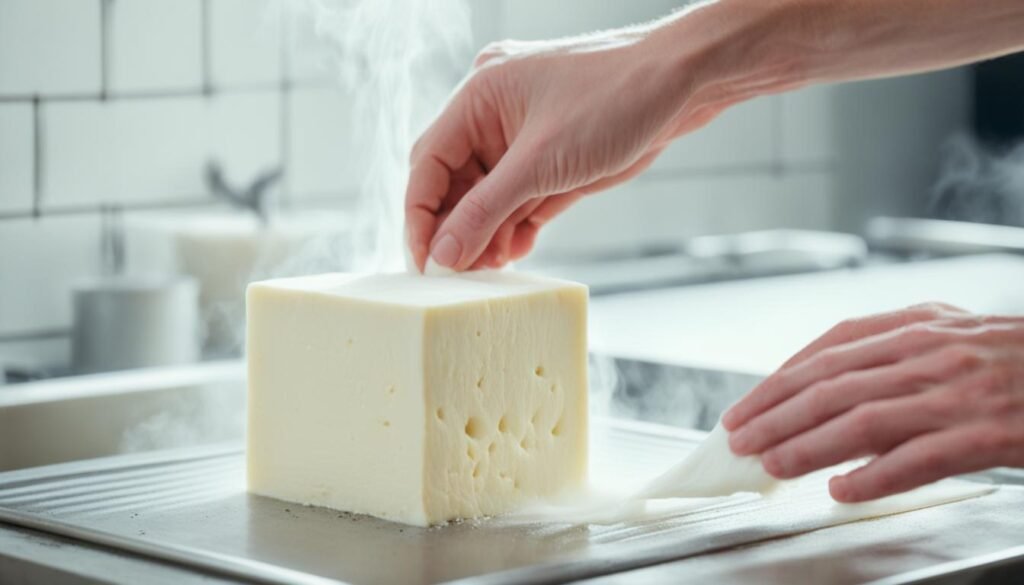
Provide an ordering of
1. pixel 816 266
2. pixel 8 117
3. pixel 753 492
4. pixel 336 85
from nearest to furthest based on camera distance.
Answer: pixel 753 492 < pixel 8 117 < pixel 336 85 < pixel 816 266

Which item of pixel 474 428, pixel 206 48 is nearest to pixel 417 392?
pixel 474 428

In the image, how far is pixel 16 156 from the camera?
1866 millimetres

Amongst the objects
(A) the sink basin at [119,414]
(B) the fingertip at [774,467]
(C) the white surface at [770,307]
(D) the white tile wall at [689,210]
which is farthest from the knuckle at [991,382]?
(D) the white tile wall at [689,210]

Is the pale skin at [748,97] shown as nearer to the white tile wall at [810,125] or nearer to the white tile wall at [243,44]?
the white tile wall at [243,44]

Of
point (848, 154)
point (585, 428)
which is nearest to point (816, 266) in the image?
point (848, 154)

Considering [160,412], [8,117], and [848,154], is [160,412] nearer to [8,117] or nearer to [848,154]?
[8,117]

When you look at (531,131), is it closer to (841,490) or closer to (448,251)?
(448,251)

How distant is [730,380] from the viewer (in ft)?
4.82

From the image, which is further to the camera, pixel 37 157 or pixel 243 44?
pixel 243 44

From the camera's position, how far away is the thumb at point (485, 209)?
3.76 feet

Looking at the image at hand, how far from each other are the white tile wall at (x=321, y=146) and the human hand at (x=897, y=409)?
4.02 ft

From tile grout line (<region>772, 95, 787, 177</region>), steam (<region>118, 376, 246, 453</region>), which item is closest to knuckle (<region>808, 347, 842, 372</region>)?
steam (<region>118, 376, 246, 453</region>)

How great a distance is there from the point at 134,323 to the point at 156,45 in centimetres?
40

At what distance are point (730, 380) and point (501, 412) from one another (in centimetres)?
42
